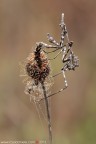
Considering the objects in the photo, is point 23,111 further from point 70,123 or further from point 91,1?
point 91,1

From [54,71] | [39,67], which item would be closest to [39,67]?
[39,67]


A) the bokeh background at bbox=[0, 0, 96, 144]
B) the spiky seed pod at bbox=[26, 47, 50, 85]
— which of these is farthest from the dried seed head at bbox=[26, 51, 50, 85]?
the bokeh background at bbox=[0, 0, 96, 144]

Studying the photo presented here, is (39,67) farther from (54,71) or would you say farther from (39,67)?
(54,71)

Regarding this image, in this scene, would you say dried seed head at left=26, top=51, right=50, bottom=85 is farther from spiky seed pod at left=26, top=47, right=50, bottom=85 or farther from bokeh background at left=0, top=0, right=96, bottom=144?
bokeh background at left=0, top=0, right=96, bottom=144

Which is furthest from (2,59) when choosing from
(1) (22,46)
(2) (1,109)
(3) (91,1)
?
(3) (91,1)

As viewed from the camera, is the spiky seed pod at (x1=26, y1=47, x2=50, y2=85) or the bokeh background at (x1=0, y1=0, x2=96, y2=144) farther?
the bokeh background at (x1=0, y1=0, x2=96, y2=144)

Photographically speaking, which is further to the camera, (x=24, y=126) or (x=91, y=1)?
(x=91, y=1)

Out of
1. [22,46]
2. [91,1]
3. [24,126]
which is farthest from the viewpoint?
[91,1]

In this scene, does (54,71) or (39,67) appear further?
(54,71)

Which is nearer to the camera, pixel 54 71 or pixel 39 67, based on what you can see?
pixel 39 67
